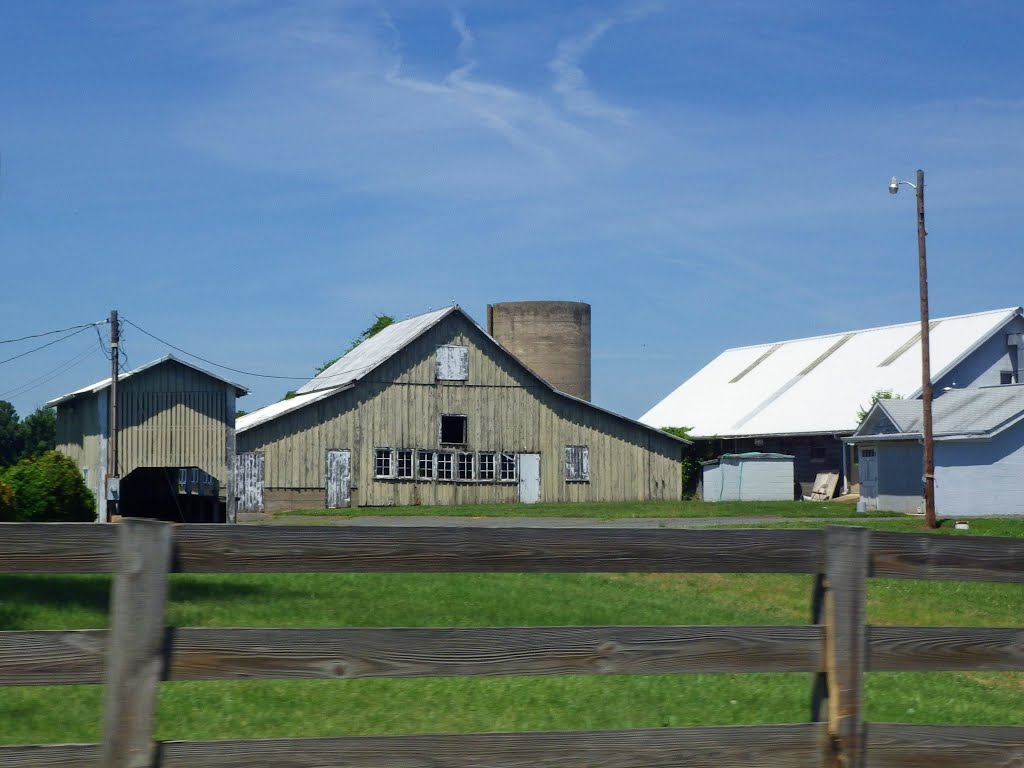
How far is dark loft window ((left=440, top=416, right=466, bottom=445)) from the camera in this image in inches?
1898

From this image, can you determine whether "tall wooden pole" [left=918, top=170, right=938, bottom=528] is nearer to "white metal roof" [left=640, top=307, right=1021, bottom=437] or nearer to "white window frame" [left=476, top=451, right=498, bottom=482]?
"white metal roof" [left=640, top=307, right=1021, bottom=437]

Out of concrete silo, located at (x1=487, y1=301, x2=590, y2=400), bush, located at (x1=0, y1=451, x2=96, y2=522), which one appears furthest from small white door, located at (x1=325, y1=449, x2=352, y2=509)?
concrete silo, located at (x1=487, y1=301, x2=590, y2=400)

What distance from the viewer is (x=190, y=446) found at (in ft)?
124

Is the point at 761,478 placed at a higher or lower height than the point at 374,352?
lower

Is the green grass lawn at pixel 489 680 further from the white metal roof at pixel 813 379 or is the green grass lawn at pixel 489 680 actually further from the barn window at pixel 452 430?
the white metal roof at pixel 813 379

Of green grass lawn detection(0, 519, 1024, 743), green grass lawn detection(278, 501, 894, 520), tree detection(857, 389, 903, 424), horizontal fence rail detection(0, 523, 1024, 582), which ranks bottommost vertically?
green grass lawn detection(0, 519, 1024, 743)

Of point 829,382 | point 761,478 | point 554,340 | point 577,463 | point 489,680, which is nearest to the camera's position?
point 489,680

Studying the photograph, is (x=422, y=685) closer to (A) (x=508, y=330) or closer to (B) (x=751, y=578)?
(B) (x=751, y=578)

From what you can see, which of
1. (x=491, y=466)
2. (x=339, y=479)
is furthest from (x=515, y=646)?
(x=491, y=466)

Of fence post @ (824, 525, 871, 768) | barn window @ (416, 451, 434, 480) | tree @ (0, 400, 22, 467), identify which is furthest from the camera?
tree @ (0, 400, 22, 467)

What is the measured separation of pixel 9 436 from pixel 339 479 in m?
71.7

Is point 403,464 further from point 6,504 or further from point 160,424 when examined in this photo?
point 6,504

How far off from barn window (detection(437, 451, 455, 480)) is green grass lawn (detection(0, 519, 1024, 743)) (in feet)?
95.1

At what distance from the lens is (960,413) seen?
4166cm
